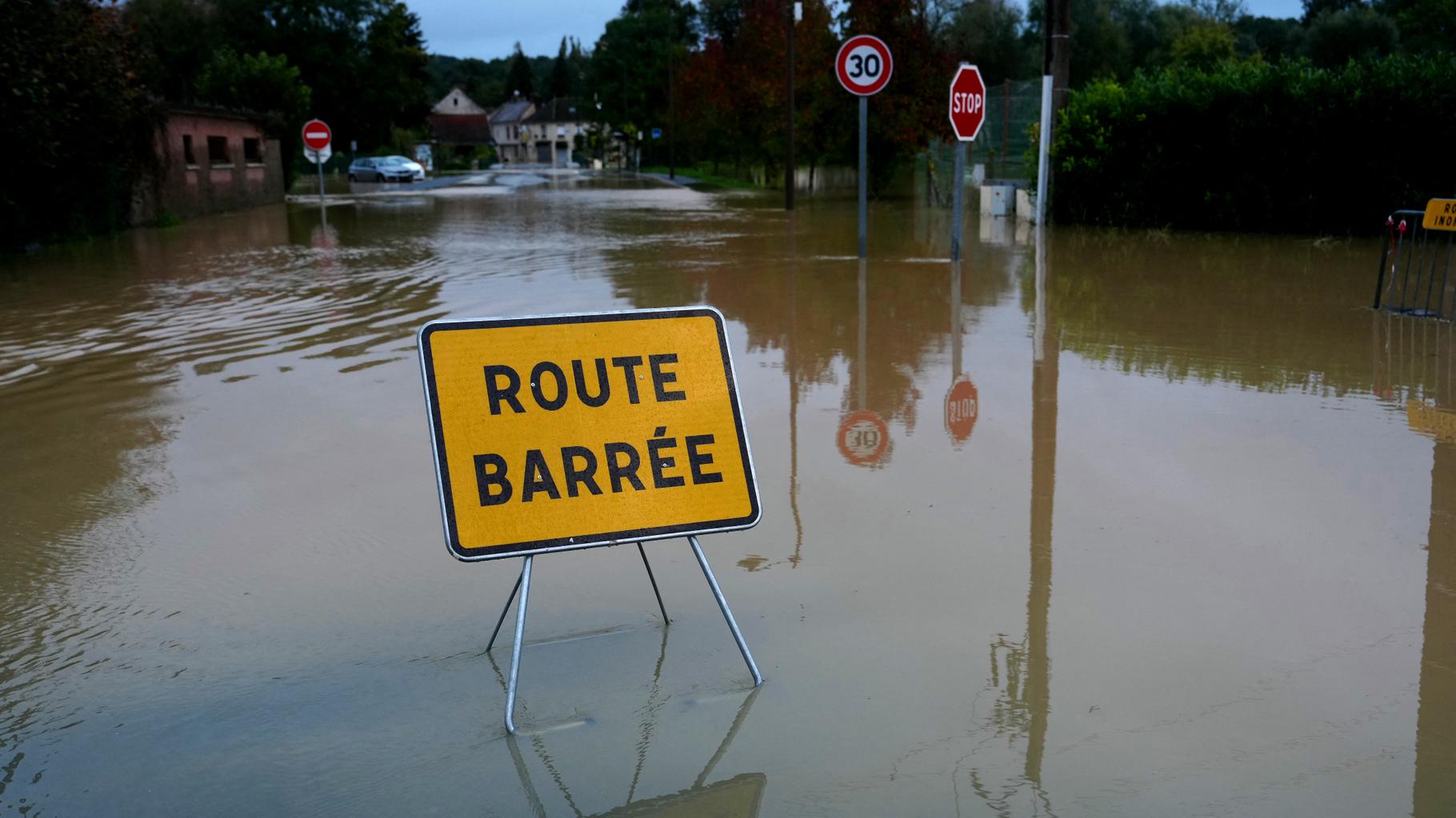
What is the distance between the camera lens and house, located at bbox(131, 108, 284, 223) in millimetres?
28653

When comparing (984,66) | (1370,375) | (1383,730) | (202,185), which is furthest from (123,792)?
(984,66)

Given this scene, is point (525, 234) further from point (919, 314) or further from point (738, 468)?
point (738, 468)

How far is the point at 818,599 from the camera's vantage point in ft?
15.3

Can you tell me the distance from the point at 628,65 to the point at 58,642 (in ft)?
294

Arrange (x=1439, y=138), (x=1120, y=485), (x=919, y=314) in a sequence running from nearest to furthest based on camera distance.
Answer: (x=1120, y=485) → (x=919, y=314) → (x=1439, y=138)

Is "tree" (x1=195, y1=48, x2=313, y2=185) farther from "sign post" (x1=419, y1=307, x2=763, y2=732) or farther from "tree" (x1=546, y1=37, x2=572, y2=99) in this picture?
"tree" (x1=546, y1=37, x2=572, y2=99)

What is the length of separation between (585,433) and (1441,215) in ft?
27.8

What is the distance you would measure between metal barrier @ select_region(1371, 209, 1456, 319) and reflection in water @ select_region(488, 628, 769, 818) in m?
8.21

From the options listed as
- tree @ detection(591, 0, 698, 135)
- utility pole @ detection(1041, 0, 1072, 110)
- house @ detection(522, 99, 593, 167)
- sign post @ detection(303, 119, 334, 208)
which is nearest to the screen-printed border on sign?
utility pole @ detection(1041, 0, 1072, 110)

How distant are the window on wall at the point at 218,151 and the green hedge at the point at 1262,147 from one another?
23962 millimetres

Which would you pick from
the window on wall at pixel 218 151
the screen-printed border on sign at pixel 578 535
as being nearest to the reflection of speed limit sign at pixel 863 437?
the screen-printed border on sign at pixel 578 535

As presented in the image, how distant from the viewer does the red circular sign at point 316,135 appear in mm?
36188

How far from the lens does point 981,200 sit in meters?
26.5

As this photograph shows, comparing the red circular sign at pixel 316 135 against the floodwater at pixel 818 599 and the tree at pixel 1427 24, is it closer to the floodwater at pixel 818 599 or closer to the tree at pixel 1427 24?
the floodwater at pixel 818 599
